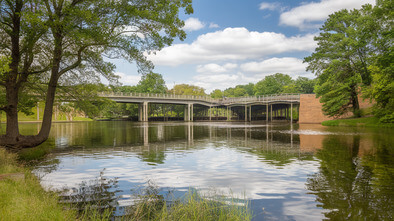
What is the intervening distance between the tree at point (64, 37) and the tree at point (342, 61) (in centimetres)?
3923

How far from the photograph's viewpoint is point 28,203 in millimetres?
5875

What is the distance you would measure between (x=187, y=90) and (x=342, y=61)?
7709cm

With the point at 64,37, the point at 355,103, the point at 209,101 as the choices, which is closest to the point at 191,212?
the point at 64,37

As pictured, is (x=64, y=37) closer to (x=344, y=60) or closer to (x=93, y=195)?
(x=93, y=195)

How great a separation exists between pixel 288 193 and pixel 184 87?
A: 377ft

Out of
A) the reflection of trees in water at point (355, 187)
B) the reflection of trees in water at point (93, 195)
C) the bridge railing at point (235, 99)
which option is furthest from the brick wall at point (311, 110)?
the reflection of trees in water at point (93, 195)

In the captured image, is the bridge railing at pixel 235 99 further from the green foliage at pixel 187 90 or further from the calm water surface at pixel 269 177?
the calm water surface at pixel 269 177

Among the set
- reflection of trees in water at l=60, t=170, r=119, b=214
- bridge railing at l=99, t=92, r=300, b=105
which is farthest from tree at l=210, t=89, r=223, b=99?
reflection of trees in water at l=60, t=170, r=119, b=214

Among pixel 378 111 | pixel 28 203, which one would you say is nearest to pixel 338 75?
pixel 378 111

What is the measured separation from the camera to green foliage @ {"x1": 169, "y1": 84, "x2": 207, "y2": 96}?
118394 mm

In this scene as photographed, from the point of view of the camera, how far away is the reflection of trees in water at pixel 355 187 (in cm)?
647

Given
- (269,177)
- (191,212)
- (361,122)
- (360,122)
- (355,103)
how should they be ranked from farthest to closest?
(355,103) < (360,122) < (361,122) < (269,177) < (191,212)

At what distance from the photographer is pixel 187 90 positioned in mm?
117188

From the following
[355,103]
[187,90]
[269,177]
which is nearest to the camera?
[269,177]
